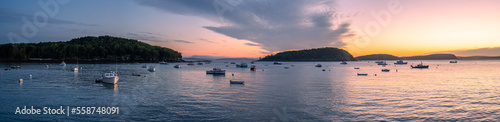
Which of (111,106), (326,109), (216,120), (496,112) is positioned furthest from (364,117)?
(111,106)

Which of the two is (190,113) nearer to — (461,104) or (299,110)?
(299,110)

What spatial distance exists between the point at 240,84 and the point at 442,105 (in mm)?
33145

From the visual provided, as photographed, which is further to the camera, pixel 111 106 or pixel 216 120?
pixel 111 106

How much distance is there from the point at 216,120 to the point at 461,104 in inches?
1163

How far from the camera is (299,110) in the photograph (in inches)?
1032

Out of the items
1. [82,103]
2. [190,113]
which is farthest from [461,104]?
[82,103]

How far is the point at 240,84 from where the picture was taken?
5206 centimetres

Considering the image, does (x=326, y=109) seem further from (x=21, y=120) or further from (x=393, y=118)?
(x=21, y=120)

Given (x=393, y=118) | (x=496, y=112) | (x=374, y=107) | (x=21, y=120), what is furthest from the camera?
(x=374, y=107)

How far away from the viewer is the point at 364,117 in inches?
916

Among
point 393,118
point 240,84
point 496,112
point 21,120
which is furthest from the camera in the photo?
point 240,84

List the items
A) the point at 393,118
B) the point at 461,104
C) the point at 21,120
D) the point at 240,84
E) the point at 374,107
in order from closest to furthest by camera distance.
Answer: the point at 21,120
the point at 393,118
the point at 374,107
the point at 461,104
the point at 240,84

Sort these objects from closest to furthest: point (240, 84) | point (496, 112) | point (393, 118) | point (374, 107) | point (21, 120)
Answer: point (21, 120), point (393, 118), point (496, 112), point (374, 107), point (240, 84)

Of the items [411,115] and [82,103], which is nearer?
Answer: [411,115]
